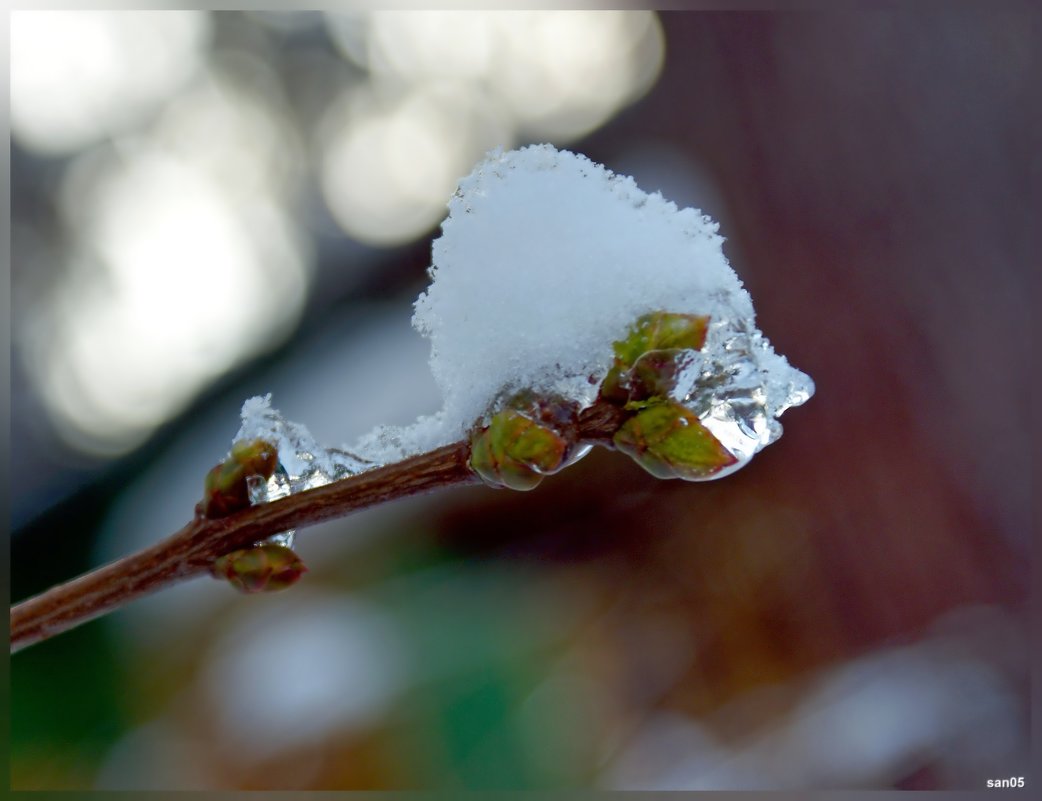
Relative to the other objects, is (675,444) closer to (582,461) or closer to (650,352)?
(650,352)

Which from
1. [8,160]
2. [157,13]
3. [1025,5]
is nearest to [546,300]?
[8,160]

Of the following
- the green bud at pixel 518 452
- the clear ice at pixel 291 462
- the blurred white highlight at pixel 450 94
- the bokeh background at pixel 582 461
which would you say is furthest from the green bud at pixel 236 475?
the blurred white highlight at pixel 450 94

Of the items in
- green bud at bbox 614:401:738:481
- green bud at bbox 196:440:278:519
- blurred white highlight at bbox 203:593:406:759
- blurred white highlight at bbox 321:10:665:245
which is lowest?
green bud at bbox 614:401:738:481

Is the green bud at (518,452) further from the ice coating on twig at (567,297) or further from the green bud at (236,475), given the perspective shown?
the green bud at (236,475)

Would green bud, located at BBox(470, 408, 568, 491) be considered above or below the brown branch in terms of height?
below

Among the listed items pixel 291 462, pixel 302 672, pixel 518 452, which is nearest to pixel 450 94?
pixel 302 672

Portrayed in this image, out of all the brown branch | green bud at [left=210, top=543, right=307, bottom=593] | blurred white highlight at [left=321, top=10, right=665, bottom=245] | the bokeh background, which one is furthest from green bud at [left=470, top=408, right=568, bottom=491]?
blurred white highlight at [left=321, top=10, right=665, bottom=245]

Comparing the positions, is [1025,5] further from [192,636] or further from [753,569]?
[192,636]

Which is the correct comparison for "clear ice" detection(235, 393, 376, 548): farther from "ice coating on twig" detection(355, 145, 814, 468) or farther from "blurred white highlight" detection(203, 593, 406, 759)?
"blurred white highlight" detection(203, 593, 406, 759)
